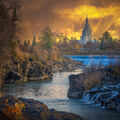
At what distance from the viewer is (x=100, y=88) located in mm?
21516

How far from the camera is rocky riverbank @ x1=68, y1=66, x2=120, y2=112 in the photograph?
1873 cm

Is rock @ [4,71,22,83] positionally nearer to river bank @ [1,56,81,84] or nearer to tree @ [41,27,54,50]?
river bank @ [1,56,81,84]

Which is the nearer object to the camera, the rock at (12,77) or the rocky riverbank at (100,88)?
the rocky riverbank at (100,88)

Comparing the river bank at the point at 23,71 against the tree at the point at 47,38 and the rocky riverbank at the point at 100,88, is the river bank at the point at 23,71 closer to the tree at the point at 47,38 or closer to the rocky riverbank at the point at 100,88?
the rocky riverbank at the point at 100,88

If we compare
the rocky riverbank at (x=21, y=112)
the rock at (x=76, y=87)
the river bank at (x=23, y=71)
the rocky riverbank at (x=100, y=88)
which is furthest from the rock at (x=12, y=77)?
the rocky riverbank at (x=21, y=112)

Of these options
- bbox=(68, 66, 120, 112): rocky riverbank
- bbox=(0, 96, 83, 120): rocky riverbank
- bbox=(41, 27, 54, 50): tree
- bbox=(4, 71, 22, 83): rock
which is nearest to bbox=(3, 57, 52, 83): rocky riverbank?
bbox=(4, 71, 22, 83): rock

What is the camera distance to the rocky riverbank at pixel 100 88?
18734 millimetres

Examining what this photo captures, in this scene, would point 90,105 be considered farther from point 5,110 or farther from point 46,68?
point 46,68

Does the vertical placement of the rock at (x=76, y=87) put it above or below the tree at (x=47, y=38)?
below

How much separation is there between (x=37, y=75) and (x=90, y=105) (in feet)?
91.5

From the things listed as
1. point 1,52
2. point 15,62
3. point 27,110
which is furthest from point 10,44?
point 15,62

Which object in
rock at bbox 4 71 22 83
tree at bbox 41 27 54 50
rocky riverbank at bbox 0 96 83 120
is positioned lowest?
rock at bbox 4 71 22 83

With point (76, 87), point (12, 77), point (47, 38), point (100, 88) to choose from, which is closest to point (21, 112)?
point (100, 88)

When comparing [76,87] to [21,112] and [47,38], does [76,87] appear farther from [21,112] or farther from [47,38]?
[47,38]
